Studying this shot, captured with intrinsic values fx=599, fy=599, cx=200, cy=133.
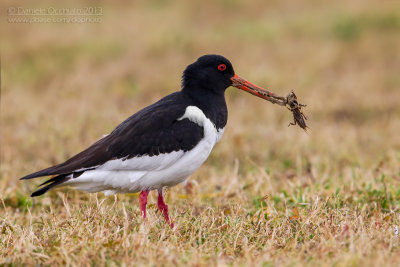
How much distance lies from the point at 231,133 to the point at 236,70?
11.9 ft

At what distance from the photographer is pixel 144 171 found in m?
4.46

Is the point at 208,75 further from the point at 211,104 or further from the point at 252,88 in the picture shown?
the point at 252,88

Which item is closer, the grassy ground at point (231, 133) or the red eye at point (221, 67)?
the grassy ground at point (231, 133)

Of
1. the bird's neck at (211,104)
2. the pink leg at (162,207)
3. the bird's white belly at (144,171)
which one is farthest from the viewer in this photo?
the bird's neck at (211,104)

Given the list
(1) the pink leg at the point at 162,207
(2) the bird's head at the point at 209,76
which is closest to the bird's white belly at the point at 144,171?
(1) the pink leg at the point at 162,207

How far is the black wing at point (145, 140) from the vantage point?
4.43m

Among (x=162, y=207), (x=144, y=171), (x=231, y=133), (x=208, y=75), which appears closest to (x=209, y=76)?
(x=208, y=75)

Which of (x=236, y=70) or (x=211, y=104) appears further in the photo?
(x=236, y=70)

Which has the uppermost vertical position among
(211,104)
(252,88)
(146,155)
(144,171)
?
(252,88)

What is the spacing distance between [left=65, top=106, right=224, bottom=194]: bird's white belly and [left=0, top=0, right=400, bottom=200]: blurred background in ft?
5.03

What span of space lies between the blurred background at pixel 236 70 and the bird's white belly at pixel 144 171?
1.53m

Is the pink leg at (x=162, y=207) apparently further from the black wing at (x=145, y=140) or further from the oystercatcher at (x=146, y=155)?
the black wing at (x=145, y=140)

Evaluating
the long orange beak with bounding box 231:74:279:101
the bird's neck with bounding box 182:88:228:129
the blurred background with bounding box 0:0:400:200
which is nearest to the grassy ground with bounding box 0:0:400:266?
the blurred background with bounding box 0:0:400:200

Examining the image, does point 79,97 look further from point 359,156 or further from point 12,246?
point 12,246
